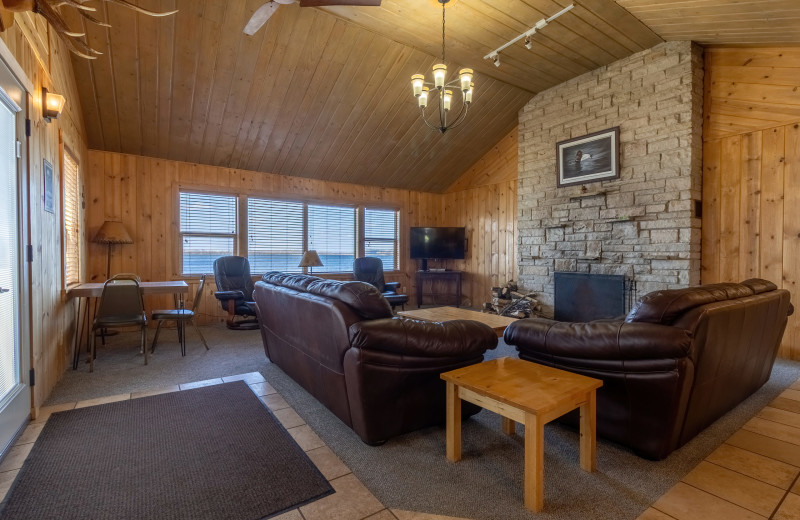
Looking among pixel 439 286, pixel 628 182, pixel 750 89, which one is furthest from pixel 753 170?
pixel 439 286

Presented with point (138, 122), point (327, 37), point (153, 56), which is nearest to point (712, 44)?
point (327, 37)

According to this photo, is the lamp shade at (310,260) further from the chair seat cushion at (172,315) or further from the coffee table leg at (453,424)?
the coffee table leg at (453,424)

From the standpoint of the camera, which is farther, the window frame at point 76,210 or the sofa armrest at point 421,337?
the window frame at point 76,210

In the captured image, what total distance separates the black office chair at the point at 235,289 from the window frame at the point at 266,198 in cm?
55

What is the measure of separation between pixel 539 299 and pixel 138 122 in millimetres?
5747

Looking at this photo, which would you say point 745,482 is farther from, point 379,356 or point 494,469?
point 379,356

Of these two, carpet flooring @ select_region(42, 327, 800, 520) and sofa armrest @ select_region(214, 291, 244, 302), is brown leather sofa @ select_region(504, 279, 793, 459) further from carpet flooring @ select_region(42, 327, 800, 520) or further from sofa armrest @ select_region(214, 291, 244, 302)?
sofa armrest @ select_region(214, 291, 244, 302)

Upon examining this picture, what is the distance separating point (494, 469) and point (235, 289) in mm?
4534

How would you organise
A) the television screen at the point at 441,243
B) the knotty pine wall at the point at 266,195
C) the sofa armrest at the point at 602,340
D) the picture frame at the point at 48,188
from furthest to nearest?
the television screen at the point at 441,243 → the knotty pine wall at the point at 266,195 → the picture frame at the point at 48,188 → the sofa armrest at the point at 602,340

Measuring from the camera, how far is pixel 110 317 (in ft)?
11.5

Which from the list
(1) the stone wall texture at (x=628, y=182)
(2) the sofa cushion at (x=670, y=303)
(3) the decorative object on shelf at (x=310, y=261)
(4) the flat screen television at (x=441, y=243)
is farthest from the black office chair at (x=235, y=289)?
(2) the sofa cushion at (x=670, y=303)

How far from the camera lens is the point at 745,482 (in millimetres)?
1760

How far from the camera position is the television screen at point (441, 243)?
7270mm

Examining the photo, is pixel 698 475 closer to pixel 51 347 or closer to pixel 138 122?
pixel 51 347
